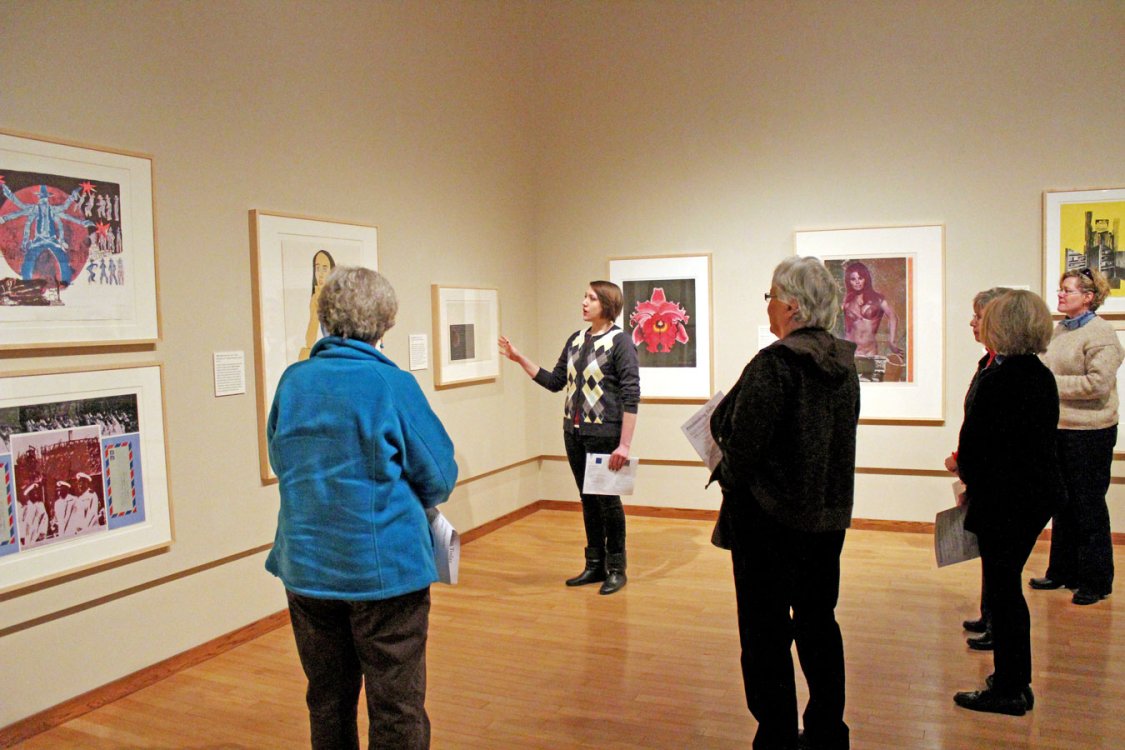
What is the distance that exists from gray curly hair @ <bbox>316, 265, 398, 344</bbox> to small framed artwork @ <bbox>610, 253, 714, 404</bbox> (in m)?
4.66

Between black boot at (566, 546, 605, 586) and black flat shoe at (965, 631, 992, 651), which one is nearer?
black flat shoe at (965, 631, 992, 651)

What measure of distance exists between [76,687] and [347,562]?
2129 mm

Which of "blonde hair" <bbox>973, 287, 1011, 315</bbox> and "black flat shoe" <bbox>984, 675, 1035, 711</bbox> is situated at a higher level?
"blonde hair" <bbox>973, 287, 1011, 315</bbox>

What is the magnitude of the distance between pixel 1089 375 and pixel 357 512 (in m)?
4.24

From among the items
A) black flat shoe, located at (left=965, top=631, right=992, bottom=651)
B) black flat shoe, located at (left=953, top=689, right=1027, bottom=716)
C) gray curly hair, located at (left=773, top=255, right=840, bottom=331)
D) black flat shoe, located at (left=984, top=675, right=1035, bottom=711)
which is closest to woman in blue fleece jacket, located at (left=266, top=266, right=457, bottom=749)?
gray curly hair, located at (left=773, top=255, right=840, bottom=331)

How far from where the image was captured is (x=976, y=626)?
14.4 feet

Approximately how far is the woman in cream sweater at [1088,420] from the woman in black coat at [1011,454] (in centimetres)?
182

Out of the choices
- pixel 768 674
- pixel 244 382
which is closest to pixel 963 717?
pixel 768 674

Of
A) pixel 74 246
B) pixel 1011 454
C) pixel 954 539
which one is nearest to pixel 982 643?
pixel 954 539

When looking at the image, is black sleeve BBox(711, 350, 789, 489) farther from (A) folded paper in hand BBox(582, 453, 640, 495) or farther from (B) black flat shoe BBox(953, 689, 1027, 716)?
(A) folded paper in hand BBox(582, 453, 640, 495)

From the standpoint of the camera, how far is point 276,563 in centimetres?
250

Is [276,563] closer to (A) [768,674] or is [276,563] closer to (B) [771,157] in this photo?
(A) [768,674]

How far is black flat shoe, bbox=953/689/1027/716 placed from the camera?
343 cm

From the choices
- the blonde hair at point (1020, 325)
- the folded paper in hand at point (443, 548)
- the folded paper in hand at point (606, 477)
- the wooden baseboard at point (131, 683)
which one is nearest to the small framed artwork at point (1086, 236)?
the blonde hair at point (1020, 325)
